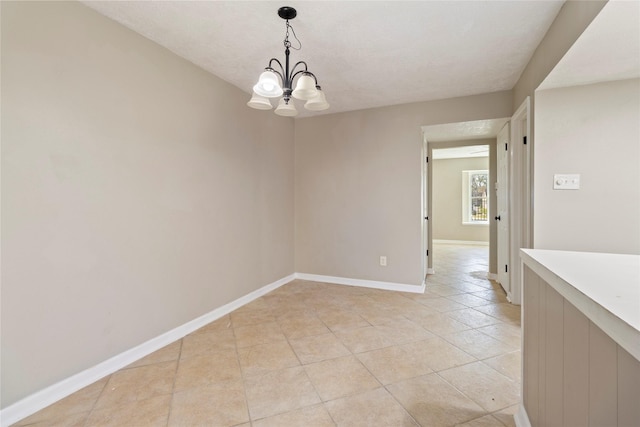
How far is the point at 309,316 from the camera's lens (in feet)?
9.62

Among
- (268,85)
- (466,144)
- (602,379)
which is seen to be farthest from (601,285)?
(466,144)

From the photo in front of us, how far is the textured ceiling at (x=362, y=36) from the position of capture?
1855mm

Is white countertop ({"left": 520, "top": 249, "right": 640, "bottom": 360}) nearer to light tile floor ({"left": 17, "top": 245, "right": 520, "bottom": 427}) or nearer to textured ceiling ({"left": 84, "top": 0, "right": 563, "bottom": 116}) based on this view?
light tile floor ({"left": 17, "top": 245, "right": 520, "bottom": 427})

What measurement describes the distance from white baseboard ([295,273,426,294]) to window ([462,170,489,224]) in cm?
516

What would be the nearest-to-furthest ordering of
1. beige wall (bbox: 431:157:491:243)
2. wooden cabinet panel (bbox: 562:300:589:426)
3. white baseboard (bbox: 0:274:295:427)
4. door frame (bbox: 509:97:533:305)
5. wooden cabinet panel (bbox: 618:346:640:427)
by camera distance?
wooden cabinet panel (bbox: 618:346:640:427) < wooden cabinet panel (bbox: 562:300:589:426) < white baseboard (bbox: 0:274:295:427) < door frame (bbox: 509:97:533:305) < beige wall (bbox: 431:157:491:243)

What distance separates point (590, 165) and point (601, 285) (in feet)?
6.70

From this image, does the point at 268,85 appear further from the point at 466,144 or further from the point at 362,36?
the point at 466,144

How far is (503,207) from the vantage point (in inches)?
145

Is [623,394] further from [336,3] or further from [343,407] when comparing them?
[336,3]

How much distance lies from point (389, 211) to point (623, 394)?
3279 mm

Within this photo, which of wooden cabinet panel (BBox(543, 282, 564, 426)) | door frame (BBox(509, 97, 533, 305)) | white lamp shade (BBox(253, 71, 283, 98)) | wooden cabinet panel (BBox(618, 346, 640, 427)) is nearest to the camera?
wooden cabinet panel (BBox(618, 346, 640, 427))

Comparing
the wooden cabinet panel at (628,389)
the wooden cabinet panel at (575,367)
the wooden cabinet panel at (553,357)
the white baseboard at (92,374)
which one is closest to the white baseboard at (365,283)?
the white baseboard at (92,374)

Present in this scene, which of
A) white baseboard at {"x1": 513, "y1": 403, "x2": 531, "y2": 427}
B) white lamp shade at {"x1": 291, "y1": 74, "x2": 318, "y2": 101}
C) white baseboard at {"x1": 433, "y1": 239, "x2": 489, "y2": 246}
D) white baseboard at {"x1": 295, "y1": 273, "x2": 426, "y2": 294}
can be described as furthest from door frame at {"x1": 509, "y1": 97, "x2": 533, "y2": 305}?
white baseboard at {"x1": 433, "y1": 239, "x2": 489, "y2": 246}

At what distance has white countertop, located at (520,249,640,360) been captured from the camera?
60 centimetres
